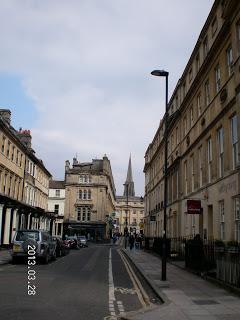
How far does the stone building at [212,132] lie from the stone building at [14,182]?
44.4 feet

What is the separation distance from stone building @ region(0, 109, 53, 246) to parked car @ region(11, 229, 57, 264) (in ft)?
28.9

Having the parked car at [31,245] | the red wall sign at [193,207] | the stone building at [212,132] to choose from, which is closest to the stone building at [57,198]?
the stone building at [212,132]

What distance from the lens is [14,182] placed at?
43656mm

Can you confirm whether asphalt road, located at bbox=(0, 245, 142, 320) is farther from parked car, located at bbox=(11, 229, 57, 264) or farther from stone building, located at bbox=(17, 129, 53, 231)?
stone building, located at bbox=(17, 129, 53, 231)

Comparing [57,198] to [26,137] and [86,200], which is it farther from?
[26,137]

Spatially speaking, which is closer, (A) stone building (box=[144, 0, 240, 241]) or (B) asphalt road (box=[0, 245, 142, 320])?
(B) asphalt road (box=[0, 245, 142, 320])

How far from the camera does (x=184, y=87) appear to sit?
32.6 m

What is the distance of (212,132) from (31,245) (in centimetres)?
1112

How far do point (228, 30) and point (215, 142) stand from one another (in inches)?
223

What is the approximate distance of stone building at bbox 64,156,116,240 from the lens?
3465 inches

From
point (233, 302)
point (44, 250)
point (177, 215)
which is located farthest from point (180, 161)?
point (233, 302)

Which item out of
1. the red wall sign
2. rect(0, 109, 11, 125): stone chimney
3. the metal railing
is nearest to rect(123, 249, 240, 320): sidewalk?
the metal railing

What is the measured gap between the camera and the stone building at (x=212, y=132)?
1916 centimetres

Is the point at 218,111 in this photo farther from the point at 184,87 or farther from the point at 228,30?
the point at 184,87
